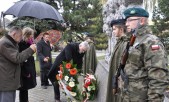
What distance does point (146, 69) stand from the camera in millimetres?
2795

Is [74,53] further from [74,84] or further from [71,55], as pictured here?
[74,84]

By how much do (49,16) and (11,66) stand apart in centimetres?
179

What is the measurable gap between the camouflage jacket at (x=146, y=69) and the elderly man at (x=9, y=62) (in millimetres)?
2144

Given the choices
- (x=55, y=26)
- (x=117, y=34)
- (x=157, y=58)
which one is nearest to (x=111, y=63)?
(x=117, y=34)

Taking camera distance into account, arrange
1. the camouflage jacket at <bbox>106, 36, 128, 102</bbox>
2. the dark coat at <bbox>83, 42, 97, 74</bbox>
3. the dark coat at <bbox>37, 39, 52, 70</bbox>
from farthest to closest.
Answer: the dark coat at <bbox>37, 39, 52, 70</bbox> → the dark coat at <bbox>83, 42, 97, 74</bbox> → the camouflage jacket at <bbox>106, 36, 128, 102</bbox>

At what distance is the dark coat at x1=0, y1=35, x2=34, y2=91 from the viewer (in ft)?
14.8

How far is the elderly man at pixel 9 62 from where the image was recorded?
4.51 m

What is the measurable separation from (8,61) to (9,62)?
0.9 inches

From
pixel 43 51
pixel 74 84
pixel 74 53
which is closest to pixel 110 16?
pixel 74 53

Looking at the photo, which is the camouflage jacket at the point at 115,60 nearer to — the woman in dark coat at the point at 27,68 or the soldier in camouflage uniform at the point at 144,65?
the soldier in camouflage uniform at the point at 144,65

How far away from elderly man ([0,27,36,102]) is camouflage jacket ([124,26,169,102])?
7.03 ft

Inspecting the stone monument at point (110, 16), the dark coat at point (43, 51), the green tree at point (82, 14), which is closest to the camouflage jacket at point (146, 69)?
the stone monument at point (110, 16)

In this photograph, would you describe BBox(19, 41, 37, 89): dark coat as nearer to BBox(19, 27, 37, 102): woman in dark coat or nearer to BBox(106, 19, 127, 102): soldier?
BBox(19, 27, 37, 102): woman in dark coat

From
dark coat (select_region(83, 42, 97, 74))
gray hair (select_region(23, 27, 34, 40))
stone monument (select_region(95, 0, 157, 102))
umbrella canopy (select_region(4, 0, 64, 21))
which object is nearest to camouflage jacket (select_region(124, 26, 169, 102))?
stone monument (select_region(95, 0, 157, 102))
